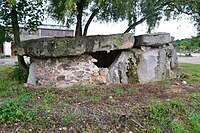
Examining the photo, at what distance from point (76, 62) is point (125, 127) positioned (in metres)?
2.42

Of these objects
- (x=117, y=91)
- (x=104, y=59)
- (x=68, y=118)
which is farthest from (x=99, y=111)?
(x=104, y=59)

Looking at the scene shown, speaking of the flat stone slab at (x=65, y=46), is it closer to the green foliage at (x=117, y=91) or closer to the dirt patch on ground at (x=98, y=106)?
the dirt patch on ground at (x=98, y=106)

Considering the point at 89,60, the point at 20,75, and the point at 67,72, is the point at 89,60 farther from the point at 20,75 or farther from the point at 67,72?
the point at 20,75

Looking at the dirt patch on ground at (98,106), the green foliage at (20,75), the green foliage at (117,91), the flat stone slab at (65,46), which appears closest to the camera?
the dirt patch on ground at (98,106)

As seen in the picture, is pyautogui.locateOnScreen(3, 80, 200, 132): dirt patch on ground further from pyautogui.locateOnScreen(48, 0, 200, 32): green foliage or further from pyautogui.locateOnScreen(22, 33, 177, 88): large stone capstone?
pyautogui.locateOnScreen(48, 0, 200, 32): green foliage

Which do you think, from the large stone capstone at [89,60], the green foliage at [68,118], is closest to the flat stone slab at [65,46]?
the large stone capstone at [89,60]

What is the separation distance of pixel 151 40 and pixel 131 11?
3.16 ft

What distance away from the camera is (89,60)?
518 cm

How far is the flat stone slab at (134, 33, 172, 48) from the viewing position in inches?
231

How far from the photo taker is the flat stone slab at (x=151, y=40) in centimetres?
586

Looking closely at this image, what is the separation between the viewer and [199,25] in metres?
7.40

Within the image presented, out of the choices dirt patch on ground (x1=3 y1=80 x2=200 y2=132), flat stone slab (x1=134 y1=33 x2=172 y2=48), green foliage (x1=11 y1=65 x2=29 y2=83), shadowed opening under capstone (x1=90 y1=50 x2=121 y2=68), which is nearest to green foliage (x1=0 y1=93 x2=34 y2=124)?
dirt patch on ground (x1=3 y1=80 x2=200 y2=132)

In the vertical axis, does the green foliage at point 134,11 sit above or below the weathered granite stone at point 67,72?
above

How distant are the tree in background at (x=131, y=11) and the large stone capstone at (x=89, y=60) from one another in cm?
78
